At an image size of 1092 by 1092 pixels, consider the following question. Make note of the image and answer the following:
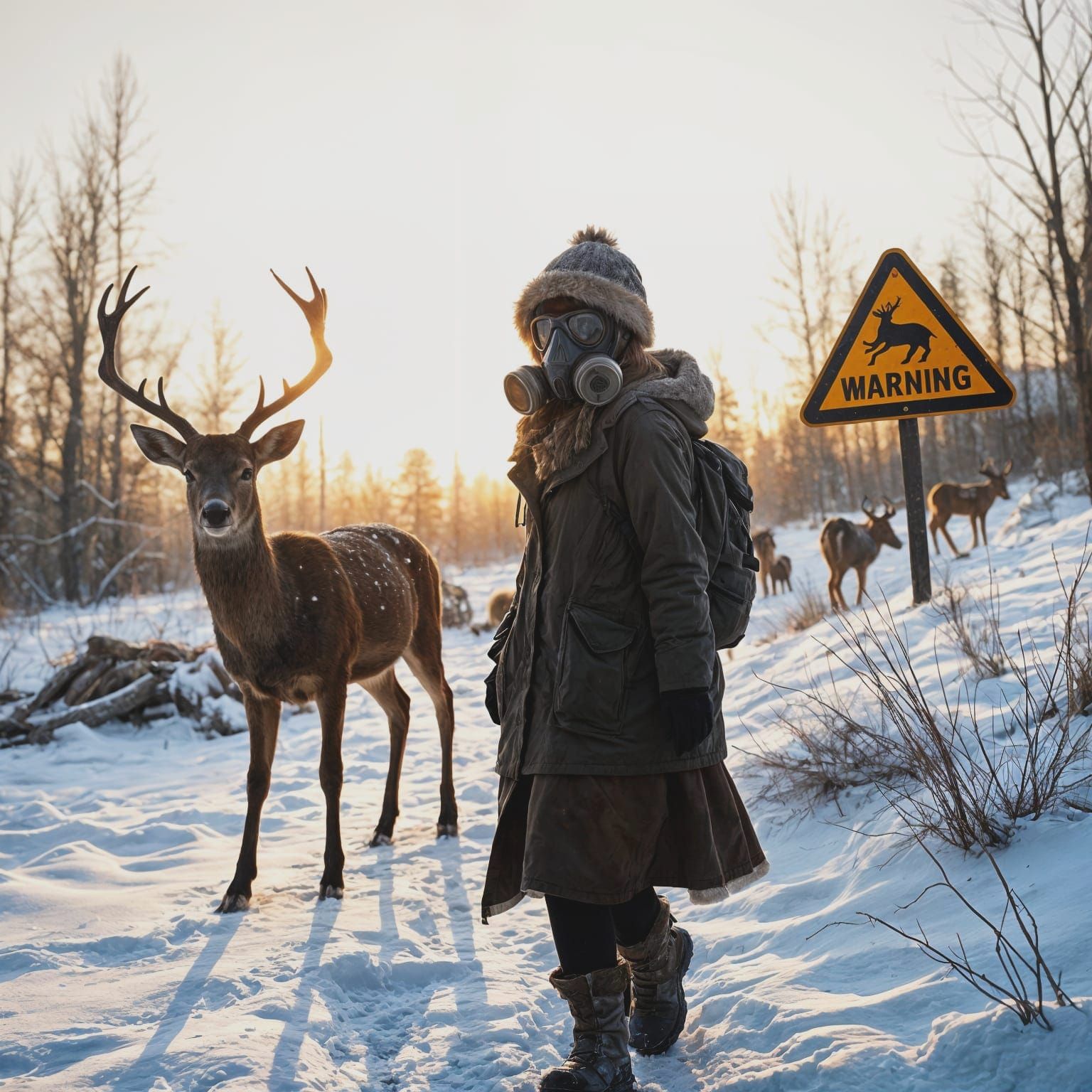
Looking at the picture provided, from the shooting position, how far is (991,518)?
2212cm

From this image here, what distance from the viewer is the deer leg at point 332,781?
4465 mm

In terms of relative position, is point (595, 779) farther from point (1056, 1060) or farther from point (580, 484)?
point (1056, 1060)

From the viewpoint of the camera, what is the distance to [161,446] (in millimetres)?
4934

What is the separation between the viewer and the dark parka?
2.29 m

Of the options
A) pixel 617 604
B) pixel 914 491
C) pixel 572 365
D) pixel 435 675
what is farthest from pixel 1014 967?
pixel 914 491

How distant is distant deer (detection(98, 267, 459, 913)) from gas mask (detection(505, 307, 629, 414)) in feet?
8.41

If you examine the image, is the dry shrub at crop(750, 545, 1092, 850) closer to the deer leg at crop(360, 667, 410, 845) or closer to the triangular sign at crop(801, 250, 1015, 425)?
the triangular sign at crop(801, 250, 1015, 425)

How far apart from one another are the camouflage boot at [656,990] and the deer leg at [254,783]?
2382 millimetres

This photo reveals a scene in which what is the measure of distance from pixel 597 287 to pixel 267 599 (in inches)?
119

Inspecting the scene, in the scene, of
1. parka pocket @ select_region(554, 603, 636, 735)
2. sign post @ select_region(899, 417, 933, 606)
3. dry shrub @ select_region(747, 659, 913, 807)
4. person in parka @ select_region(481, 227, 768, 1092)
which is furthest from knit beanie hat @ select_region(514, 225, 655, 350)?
sign post @ select_region(899, 417, 933, 606)

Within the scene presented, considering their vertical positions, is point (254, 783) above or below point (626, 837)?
below

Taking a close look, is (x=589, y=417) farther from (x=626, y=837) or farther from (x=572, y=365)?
(x=626, y=837)

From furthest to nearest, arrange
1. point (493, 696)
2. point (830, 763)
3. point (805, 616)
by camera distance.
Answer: point (805, 616)
point (830, 763)
point (493, 696)

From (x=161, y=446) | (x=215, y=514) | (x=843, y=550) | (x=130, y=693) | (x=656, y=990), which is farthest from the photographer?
(x=843, y=550)
